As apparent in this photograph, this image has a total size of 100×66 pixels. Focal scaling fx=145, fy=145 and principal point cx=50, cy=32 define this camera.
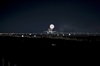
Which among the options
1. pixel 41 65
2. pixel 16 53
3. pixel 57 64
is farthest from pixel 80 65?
pixel 16 53

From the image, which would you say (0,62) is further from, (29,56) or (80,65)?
(80,65)

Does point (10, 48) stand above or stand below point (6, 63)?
above

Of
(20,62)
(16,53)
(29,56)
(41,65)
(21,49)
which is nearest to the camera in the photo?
(41,65)

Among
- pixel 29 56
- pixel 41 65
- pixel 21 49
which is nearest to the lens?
pixel 41 65

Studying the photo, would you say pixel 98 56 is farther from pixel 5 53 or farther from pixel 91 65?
pixel 5 53

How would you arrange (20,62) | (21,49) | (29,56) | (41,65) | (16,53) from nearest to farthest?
(41,65) → (20,62) → (29,56) → (16,53) → (21,49)

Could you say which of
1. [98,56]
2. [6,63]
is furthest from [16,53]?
[98,56]

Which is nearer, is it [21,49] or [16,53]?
[16,53]

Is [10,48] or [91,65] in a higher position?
[10,48]

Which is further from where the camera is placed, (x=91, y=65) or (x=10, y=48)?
(x=10, y=48)
